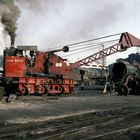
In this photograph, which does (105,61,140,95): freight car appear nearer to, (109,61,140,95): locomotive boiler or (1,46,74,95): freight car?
(109,61,140,95): locomotive boiler

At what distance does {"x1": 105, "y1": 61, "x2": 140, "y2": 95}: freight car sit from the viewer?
29250 millimetres

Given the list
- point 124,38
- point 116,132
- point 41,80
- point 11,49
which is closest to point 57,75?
point 41,80

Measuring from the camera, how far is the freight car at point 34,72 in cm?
2378

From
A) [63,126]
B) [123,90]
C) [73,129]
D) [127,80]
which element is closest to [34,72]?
[123,90]

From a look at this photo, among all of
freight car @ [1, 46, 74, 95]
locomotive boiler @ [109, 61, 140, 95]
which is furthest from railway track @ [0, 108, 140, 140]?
locomotive boiler @ [109, 61, 140, 95]

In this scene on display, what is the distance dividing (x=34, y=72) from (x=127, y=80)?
28.0 ft

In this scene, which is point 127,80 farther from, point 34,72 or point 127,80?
point 34,72

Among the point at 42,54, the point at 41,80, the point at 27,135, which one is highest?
the point at 42,54

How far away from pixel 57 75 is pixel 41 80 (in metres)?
1.86

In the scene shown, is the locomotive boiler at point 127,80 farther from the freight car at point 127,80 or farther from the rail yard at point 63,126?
the rail yard at point 63,126

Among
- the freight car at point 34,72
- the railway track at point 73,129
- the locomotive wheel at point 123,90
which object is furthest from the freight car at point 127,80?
the railway track at point 73,129

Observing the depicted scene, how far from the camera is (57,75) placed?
26.4 meters

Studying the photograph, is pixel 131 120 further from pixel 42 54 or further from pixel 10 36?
pixel 10 36

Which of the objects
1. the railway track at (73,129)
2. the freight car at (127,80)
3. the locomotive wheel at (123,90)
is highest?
the freight car at (127,80)
